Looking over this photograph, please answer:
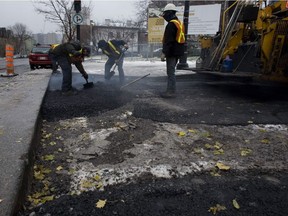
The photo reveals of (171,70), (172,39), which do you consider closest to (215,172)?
(171,70)

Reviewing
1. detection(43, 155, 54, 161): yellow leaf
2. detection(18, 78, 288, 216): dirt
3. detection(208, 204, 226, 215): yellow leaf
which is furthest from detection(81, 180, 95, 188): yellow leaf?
detection(208, 204, 226, 215): yellow leaf

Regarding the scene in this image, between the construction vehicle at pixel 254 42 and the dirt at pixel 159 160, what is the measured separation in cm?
132

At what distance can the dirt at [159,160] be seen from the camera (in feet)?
7.48

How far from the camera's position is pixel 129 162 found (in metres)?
3.03

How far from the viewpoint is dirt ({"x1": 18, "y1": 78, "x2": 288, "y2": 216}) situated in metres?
2.28

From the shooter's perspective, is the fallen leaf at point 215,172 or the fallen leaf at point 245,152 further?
the fallen leaf at point 245,152

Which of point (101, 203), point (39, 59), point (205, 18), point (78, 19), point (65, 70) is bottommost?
point (101, 203)

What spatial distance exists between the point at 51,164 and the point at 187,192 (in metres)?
1.49

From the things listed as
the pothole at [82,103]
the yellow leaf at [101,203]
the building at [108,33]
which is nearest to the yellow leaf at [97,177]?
the yellow leaf at [101,203]

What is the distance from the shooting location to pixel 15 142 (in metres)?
2.89

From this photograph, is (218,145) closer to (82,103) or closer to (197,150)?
(197,150)

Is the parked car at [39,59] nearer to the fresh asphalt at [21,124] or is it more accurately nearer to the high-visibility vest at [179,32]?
the fresh asphalt at [21,124]

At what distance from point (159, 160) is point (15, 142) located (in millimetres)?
1550

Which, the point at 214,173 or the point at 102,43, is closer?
the point at 214,173
